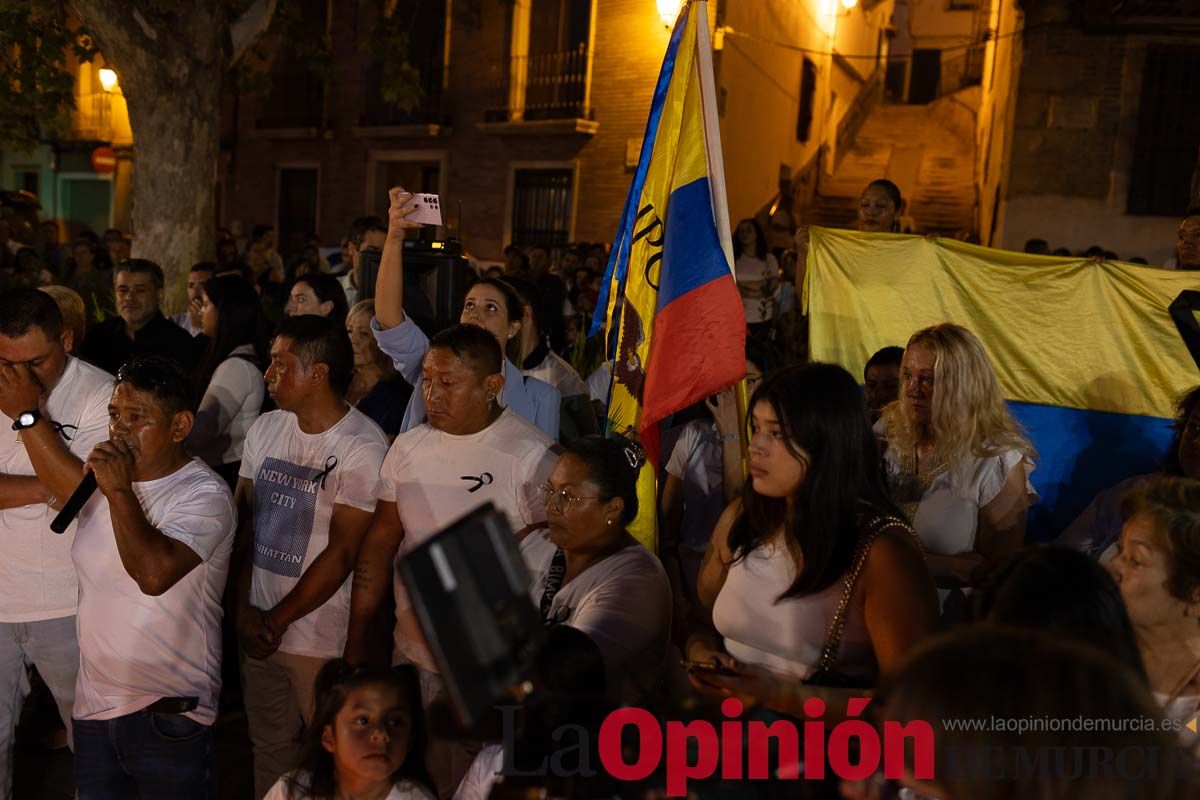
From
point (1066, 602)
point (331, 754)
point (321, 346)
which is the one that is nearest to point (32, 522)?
point (321, 346)

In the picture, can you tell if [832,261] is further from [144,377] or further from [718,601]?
[144,377]

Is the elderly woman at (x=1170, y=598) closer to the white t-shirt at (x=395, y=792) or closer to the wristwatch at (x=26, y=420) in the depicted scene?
the white t-shirt at (x=395, y=792)

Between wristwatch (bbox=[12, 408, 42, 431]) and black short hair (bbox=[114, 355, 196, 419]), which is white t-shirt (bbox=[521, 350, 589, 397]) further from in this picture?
wristwatch (bbox=[12, 408, 42, 431])

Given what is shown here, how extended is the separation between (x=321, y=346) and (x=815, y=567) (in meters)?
2.09

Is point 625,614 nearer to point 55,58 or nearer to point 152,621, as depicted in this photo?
point 152,621

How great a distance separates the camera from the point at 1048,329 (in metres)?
5.03

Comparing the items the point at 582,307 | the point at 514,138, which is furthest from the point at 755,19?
the point at 582,307

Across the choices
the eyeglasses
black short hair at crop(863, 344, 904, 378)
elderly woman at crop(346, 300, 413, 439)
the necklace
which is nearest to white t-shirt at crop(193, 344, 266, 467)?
elderly woman at crop(346, 300, 413, 439)

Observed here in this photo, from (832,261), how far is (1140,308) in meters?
1.41

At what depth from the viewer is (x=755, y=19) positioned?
53.6ft

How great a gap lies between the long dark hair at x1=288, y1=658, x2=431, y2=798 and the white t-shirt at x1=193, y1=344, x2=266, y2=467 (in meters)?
2.15

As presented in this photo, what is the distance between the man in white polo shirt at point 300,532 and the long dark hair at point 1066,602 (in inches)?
89.7

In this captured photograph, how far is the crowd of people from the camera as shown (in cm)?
238

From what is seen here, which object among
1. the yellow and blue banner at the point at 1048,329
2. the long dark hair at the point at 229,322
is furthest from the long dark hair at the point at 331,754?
the yellow and blue banner at the point at 1048,329
